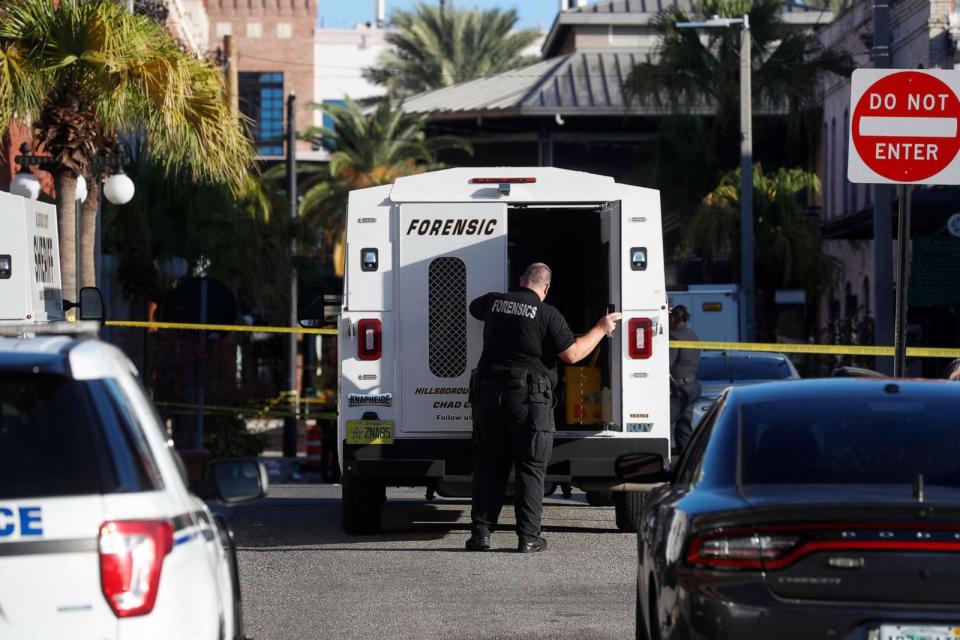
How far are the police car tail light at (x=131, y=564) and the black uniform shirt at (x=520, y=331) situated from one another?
7.96m

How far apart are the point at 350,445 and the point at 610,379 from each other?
1990mm

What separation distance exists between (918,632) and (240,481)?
2240mm

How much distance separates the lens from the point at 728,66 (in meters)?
40.2

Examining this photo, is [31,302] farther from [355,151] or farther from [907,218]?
[355,151]

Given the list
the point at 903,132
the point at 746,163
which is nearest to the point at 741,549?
the point at 903,132

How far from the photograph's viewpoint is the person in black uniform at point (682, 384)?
18.3 meters

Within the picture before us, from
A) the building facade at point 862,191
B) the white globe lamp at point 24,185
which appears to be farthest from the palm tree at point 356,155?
the white globe lamp at point 24,185

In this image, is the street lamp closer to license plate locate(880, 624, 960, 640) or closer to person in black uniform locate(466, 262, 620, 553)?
person in black uniform locate(466, 262, 620, 553)

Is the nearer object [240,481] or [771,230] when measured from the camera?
[240,481]

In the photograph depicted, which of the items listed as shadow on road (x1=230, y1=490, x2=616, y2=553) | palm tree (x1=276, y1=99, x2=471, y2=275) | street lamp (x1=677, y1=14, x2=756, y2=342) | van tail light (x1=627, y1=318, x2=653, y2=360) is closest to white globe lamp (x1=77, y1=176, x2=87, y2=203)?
shadow on road (x1=230, y1=490, x2=616, y2=553)

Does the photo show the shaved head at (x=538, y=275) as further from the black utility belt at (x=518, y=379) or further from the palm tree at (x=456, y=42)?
the palm tree at (x=456, y=42)

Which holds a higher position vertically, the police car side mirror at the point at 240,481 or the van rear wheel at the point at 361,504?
the police car side mirror at the point at 240,481

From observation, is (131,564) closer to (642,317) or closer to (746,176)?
(642,317)

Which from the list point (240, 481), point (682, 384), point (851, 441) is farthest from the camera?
point (682, 384)
